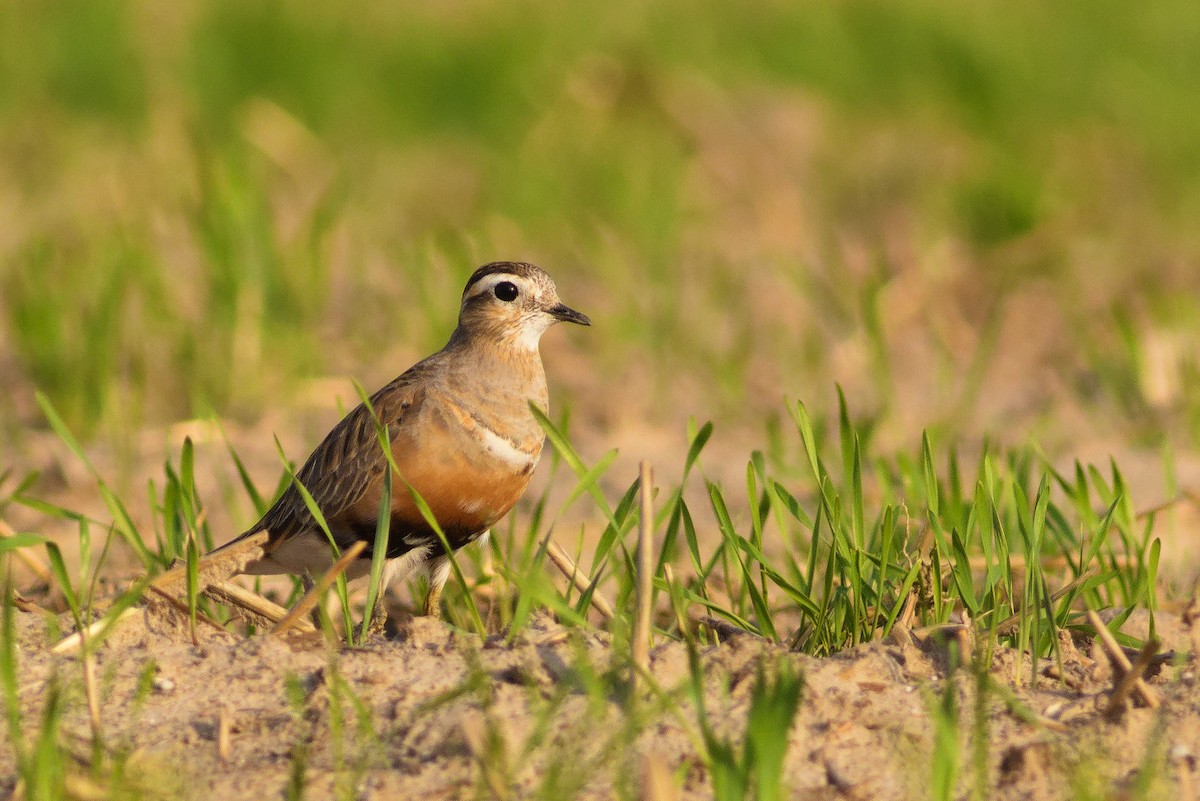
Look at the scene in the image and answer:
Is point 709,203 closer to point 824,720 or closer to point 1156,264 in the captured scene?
point 1156,264

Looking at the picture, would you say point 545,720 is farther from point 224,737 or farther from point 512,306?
point 512,306

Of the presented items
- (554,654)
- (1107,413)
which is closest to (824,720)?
(554,654)

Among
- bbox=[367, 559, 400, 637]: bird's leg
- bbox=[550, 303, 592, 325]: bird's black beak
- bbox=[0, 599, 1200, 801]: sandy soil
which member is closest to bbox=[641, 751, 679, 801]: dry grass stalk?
bbox=[0, 599, 1200, 801]: sandy soil

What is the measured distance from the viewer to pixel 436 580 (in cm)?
432

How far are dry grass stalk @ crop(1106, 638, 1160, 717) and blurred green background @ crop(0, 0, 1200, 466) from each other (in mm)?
3189

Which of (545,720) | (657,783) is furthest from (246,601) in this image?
(657,783)

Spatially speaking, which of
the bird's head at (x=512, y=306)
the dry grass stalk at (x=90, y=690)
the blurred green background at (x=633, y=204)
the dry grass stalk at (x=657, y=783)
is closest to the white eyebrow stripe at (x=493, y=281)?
the bird's head at (x=512, y=306)

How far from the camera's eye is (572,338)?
7555 millimetres

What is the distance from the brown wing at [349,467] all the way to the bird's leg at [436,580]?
23 cm

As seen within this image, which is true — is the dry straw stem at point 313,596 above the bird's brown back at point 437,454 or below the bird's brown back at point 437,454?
below

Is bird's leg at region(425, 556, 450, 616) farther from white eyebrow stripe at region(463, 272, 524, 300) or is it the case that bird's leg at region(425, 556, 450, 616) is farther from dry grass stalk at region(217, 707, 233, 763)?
dry grass stalk at region(217, 707, 233, 763)

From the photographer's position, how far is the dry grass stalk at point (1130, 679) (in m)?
3.05

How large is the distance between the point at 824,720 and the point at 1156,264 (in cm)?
624

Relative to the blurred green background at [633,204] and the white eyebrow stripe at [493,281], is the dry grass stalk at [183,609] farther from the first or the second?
the blurred green background at [633,204]
